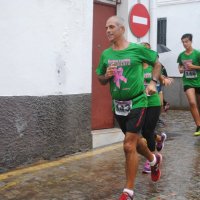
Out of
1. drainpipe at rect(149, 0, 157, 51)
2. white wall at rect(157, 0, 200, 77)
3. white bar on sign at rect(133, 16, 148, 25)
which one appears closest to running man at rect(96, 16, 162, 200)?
white bar on sign at rect(133, 16, 148, 25)

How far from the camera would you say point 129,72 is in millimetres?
4652

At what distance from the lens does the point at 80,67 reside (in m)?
7.03

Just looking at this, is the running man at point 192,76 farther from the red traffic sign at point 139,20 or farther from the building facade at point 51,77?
the building facade at point 51,77

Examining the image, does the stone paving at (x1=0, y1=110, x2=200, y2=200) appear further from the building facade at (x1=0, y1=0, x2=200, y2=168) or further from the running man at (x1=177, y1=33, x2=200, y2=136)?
the running man at (x1=177, y1=33, x2=200, y2=136)

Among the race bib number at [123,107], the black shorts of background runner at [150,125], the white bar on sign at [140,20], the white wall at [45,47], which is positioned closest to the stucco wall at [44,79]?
the white wall at [45,47]

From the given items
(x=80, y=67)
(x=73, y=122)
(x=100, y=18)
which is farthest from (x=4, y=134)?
(x=100, y=18)

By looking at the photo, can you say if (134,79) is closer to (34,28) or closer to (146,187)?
(146,187)

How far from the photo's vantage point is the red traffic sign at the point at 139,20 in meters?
8.22

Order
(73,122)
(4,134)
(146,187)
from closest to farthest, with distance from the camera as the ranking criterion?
(146,187) < (4,134) < (73,122)

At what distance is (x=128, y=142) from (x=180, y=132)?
4914 millimetres

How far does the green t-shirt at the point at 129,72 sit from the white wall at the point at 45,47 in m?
1.63

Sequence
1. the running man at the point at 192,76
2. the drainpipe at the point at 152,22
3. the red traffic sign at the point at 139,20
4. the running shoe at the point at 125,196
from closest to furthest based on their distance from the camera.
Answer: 1. the running shoe at the point at 125,196
2. the red traffic sign at the point at 139,20
3. the running man at the point at 192,76
4. the drainpipe at the point at 152,22

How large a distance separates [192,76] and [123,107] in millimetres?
4214

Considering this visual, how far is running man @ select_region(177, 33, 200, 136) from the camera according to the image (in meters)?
8.58
